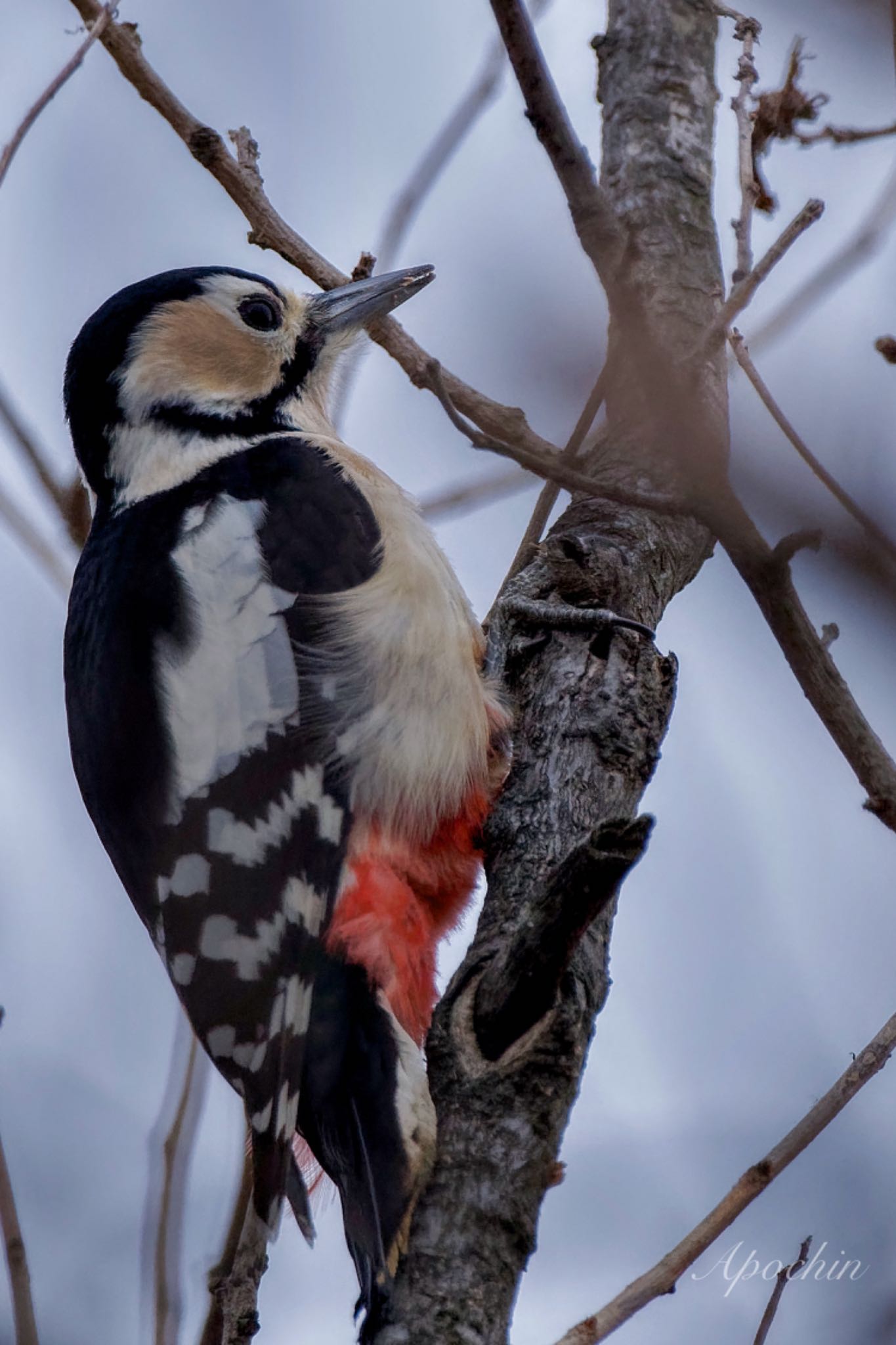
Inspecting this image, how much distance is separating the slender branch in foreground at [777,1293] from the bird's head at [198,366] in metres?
2.06

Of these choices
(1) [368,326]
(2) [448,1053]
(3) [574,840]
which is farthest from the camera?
(1) [368,326]

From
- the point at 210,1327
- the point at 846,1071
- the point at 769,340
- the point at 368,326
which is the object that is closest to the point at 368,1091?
the point at 210,1327

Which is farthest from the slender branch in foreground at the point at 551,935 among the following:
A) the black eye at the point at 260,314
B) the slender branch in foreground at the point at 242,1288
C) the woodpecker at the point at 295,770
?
the black eye at the point at 260,314

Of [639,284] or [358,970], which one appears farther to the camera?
[639,284]

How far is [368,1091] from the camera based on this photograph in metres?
2.20

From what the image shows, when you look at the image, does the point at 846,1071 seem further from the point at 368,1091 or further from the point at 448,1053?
the point at 368,1091

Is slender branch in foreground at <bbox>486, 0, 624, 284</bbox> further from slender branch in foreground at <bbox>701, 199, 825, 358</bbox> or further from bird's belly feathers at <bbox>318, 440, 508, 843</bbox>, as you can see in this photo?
bird's belly feathers at <bbox>318, 440, 508, 843</bbox>

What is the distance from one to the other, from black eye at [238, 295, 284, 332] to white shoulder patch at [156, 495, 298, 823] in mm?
892

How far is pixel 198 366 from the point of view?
3.47 m

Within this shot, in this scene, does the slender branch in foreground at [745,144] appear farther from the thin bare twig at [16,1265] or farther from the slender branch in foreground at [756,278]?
the thin bare twig at [16,1265]

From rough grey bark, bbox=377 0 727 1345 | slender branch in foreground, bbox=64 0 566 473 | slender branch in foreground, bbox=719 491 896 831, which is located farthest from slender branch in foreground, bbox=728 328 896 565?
slender branch in foreground, bbox=64 0 566 473

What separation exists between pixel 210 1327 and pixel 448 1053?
0.49 m

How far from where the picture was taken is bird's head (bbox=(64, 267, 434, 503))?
3367mm

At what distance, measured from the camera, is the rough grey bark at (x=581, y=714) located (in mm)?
1880
